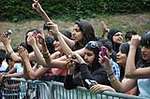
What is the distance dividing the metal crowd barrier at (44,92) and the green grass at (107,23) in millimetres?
12386

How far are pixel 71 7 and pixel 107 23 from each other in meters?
2.58

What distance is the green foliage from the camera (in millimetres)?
23312

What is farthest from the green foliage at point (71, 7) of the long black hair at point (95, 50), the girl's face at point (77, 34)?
the long black hair at point (95, 50)

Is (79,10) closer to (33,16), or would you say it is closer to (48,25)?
(33,16)

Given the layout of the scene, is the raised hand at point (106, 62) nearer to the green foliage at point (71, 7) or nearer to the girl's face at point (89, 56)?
the girl's face at point (89, 56)

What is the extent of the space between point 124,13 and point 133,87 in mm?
18664

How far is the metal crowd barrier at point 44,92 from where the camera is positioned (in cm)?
572

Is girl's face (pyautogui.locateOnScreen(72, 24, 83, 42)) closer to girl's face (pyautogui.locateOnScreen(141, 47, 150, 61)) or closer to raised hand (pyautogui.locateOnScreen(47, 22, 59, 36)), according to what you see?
raised hand (pyautogui.locateOnScreen(47, 22, 59, 36))

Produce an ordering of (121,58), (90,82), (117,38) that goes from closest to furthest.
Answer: (90,82), (121,58), (117,38)

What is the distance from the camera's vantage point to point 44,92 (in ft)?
23.2

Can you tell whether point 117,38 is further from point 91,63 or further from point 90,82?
point 90,82

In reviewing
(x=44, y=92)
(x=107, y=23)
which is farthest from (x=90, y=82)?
(x=107, y=23)

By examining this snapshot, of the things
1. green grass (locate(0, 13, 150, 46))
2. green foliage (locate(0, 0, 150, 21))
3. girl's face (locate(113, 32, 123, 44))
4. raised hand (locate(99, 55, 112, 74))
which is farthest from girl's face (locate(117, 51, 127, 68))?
green foliage (locate(0, 0, 150, 21))

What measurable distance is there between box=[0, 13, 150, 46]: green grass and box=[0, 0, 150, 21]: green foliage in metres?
0.51
